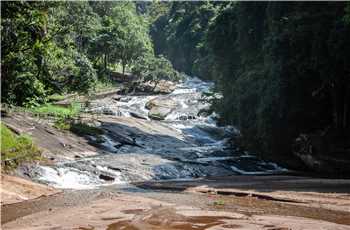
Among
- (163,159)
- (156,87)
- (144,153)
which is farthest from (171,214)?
(156,87)

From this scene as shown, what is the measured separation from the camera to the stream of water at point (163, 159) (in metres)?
27.8

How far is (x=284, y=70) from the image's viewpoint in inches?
1302

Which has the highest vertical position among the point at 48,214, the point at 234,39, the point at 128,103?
the point at 234,39

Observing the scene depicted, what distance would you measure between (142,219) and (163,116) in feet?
134

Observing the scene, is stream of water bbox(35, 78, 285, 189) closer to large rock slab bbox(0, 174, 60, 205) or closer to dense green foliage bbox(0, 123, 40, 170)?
dense green foliage bbox(0, 123, 40, 170)

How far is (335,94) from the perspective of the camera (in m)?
35.0

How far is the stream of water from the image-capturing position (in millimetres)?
27828

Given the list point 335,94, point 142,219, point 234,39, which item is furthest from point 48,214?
point 234,39

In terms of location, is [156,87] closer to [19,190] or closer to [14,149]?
[14,149]

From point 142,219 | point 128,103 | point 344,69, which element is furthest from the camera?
point 128,103

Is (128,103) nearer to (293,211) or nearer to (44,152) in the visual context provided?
(44,152)

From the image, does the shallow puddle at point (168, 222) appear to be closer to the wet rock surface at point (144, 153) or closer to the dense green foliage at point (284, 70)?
the wet rock surface at point (144, 153)

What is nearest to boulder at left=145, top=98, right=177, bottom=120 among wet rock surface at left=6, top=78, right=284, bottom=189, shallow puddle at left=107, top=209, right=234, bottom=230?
wet rock surface at left=6, top=78, right=284, bottom=189

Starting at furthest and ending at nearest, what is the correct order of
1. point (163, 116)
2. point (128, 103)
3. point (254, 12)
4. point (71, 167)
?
point (128, 103)
point (163, 116)
point (254, 12)
point (71, 167)
